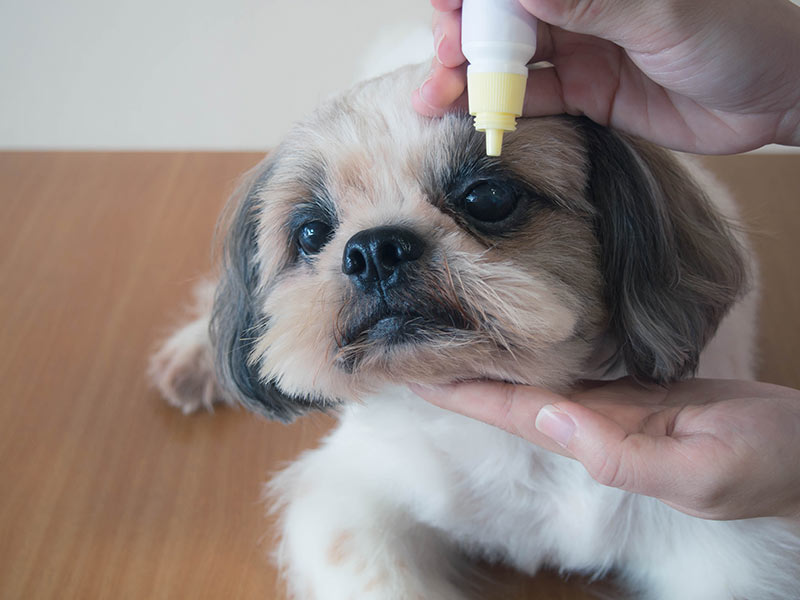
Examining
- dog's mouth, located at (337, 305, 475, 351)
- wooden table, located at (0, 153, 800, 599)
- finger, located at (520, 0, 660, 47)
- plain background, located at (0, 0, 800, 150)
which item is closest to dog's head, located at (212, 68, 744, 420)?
dog's mouth, located at (337, 305, 475, 351)

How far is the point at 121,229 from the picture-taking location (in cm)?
209

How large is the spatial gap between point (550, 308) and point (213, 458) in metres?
0.86

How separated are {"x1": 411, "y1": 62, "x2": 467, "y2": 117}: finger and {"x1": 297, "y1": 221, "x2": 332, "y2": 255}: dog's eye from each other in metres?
0.26

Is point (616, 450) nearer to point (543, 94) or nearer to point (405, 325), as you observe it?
point (405, 325)

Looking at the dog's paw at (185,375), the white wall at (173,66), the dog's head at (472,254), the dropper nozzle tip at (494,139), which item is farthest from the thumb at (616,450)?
the white wall at (173,66)

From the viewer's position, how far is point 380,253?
3.49 feet

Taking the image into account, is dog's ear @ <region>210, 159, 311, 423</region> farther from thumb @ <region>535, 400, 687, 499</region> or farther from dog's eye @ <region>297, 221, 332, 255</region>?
thumb @ <region>535, 400, 687, 499</region>

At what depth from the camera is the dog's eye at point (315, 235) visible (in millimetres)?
1280

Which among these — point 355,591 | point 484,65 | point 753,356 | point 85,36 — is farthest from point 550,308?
point 85,36

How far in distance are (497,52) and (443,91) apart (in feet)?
0.62

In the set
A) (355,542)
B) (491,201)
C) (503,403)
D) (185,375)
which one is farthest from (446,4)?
(185,375)

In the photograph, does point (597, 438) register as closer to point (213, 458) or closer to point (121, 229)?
point (213, 458)

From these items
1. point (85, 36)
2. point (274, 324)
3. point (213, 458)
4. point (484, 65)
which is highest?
point (85, 36)

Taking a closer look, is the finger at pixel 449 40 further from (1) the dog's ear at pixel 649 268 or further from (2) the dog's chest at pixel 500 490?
(2) the dog's chest at pixel 500 490
